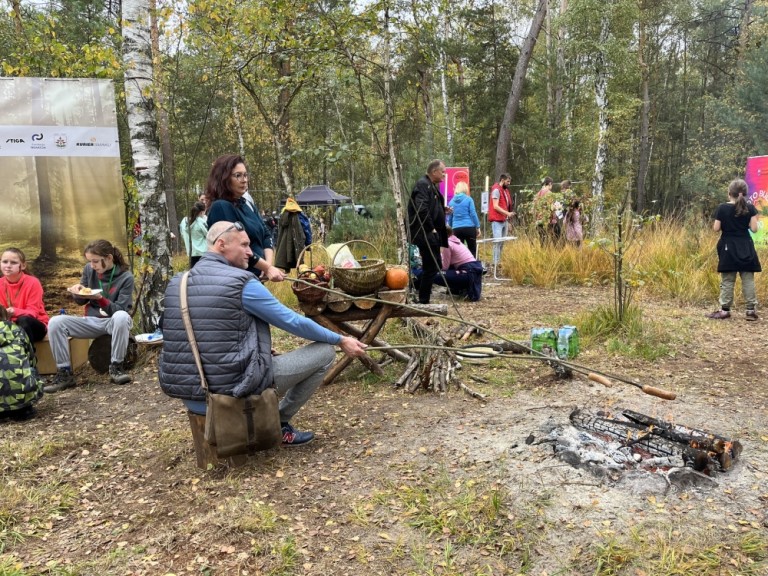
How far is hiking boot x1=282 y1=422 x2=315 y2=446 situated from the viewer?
10.8 ft

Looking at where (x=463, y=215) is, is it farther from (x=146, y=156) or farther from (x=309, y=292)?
(x=309, y=292)

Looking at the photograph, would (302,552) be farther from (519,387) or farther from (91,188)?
(91,188)

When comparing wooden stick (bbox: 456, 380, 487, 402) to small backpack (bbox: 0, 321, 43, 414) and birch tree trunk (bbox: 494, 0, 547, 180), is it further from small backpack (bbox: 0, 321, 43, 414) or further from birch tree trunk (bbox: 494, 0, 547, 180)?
birch tree trunk (bbox: 494, 0, 547, 180)

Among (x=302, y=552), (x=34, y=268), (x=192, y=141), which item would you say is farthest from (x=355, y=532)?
(x=192, y=141)

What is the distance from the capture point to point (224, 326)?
2693mm

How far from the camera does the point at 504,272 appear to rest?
9.21m

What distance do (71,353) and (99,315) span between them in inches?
15.7

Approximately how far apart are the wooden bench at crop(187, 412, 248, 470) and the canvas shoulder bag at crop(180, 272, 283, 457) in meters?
0.20

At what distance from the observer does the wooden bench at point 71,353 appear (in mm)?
4805

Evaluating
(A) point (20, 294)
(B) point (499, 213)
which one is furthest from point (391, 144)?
(B) point (499, 213)

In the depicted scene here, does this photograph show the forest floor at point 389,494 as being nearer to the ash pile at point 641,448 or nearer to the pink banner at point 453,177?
the ash pile at point 641,448

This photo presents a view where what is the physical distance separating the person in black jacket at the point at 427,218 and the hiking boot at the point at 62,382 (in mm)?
3387

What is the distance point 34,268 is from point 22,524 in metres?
3.59

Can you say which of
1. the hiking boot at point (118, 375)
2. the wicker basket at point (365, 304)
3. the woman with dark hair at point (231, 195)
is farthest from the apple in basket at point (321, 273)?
the hiking boot at point (118, 375)
